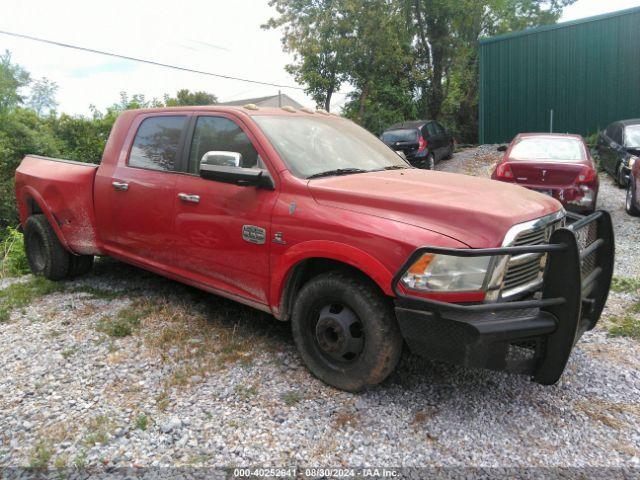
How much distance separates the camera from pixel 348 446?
275 centimetres

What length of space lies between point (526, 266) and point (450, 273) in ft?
1.78

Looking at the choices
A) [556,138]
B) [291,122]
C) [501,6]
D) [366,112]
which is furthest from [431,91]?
[291,122]

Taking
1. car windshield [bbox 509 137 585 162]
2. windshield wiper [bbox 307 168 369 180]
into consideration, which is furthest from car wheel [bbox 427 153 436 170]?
windshield wiper [bbox 307 168 369 180]

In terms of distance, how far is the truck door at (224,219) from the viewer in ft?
11.5

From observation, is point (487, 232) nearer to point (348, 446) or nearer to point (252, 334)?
point (348, 446)

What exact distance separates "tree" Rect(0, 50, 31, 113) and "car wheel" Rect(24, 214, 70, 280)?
926 inches

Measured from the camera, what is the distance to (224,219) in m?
3.68

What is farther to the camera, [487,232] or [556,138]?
[556,138]

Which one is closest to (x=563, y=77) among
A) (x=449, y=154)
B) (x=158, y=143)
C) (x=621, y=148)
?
(x=449, y=154)

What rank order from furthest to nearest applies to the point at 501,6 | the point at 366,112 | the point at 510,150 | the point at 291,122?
the point at 501,6
the point at 366,112
the point at 510,150
the point at 291,122

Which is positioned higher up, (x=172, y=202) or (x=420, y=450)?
(x=172, y=202)

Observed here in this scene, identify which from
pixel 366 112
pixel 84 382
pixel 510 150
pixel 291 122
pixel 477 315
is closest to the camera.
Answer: pixel 477 315

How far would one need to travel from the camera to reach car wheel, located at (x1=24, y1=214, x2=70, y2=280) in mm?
5336

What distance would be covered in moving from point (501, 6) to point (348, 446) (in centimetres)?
2934
